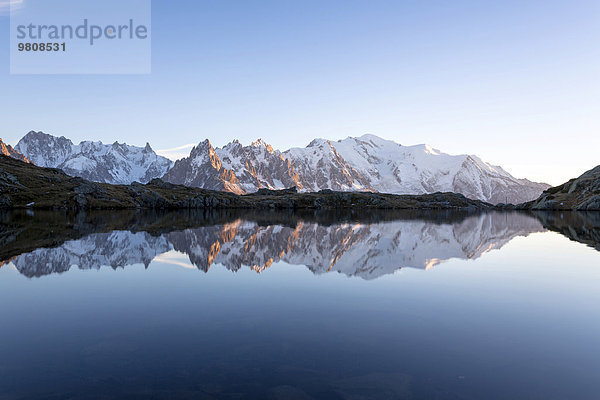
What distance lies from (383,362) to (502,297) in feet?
46.8

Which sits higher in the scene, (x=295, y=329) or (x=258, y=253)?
(x=258, y=253)

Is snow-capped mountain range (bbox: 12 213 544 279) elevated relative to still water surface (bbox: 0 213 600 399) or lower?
elevated

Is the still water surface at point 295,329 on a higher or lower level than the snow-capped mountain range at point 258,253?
lower

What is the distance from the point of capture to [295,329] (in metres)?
17.3

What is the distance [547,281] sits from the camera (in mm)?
29062

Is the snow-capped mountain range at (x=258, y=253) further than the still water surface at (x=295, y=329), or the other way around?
the snow-capped mountain range at (x=258, y=253)

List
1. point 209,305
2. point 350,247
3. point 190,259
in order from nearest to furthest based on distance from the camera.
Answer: point 209,305 → point 190,259 → point 350,247

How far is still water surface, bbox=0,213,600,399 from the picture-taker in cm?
1200

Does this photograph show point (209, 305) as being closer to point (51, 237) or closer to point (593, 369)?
point (593, 369)

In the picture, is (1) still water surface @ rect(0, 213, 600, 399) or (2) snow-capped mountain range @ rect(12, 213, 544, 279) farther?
(2) snow-capped mountain range @ rect(12, 213, 544, 279)

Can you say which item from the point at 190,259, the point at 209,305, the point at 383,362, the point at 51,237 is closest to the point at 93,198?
the point at 51,237

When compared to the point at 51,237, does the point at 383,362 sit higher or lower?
lower

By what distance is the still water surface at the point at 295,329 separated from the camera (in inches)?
472

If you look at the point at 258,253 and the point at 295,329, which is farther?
the point at 258,253
